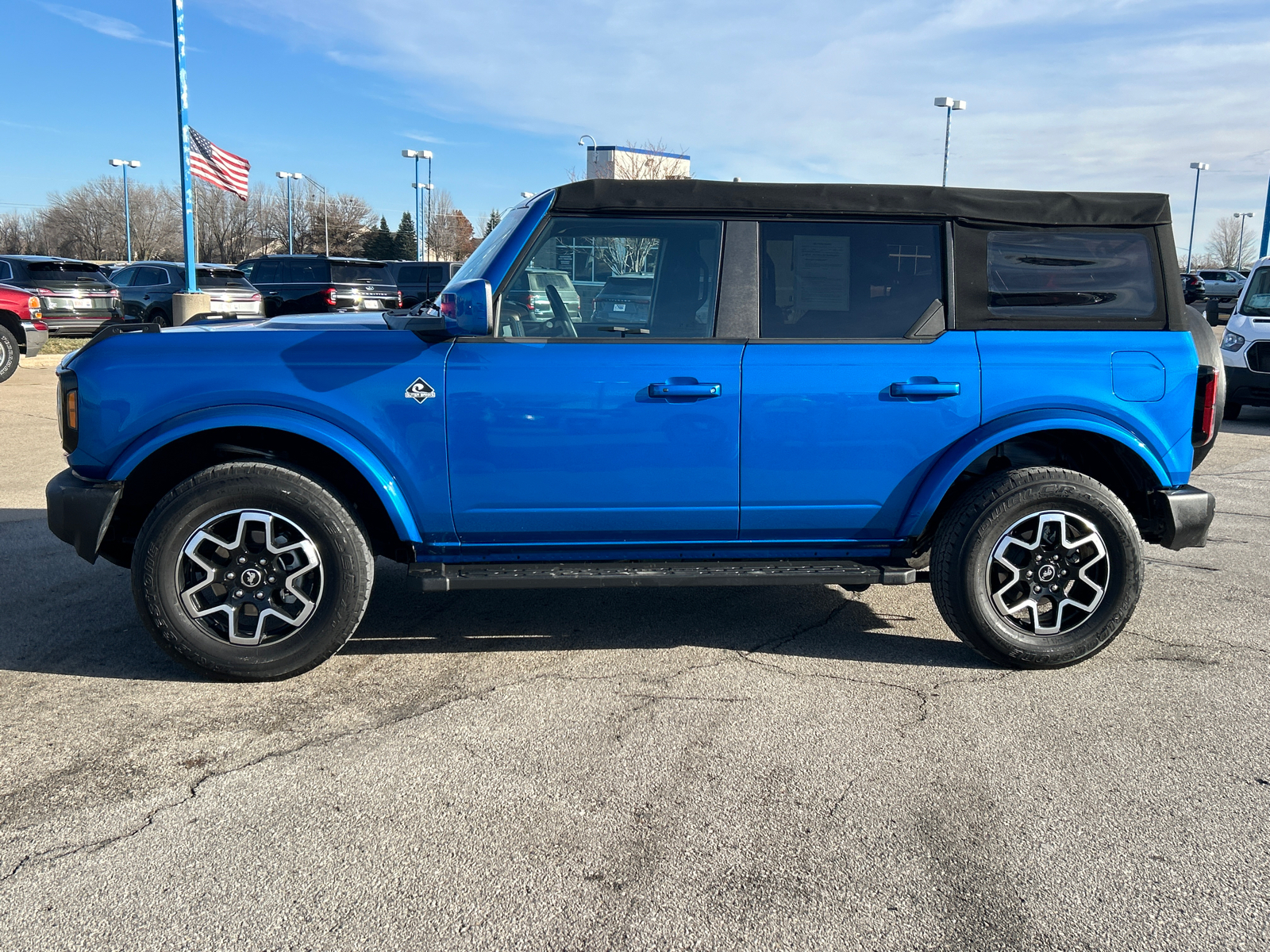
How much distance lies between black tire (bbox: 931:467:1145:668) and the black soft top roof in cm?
109

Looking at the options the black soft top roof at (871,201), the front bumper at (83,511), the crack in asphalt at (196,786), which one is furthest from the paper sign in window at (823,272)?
the front bumper at (83,511)

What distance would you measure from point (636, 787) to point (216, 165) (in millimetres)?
20532

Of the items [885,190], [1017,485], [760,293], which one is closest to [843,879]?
[1017,485]

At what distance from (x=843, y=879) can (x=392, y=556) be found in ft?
7.97

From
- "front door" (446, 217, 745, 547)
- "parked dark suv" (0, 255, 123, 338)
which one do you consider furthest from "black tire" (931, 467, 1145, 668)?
"parked dark suv" (0, 255, 123, 338)

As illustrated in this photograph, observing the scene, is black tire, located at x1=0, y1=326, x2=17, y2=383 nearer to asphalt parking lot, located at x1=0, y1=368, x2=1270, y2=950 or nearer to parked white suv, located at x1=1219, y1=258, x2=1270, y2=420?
asphalt parking lot, located at x1=0, y1=368, x2=1270, y2=950

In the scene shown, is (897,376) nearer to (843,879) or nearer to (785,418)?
(785,418)

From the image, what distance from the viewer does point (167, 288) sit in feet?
70.9

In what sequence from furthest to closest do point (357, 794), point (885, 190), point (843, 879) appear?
point (885, 190), point (357, 794), point (843, 879)

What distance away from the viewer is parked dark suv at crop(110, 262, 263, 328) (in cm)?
2078

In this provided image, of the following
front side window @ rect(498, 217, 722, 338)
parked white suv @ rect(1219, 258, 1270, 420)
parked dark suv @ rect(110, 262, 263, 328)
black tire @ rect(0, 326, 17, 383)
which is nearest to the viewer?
front side window @ rect(498, 217, 722, 338)

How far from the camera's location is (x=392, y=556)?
Answer: 4328 mm

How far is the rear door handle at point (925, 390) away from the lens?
399cm

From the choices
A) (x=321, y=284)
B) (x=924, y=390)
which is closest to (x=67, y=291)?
(x=321, y=284)
